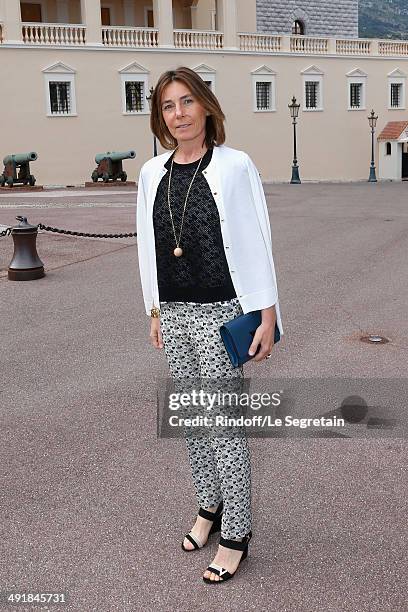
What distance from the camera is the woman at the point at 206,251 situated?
3.16 meters

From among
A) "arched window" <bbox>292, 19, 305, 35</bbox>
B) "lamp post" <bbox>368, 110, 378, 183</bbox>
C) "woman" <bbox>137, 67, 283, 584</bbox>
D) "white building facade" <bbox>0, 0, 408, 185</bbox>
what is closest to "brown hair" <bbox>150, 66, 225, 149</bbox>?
"woman" <bbox>137, 67, 283, 584</bbox>

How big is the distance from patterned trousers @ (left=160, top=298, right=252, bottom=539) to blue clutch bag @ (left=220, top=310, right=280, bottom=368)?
79 millimetres

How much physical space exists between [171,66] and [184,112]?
110 feet

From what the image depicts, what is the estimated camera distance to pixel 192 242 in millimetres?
3234

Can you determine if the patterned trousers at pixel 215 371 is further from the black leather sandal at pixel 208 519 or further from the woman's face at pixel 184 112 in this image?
the woman's face at pixel 184 112

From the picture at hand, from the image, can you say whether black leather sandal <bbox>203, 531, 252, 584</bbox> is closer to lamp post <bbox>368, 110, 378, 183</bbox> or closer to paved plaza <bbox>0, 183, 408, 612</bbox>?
paved plaza <bbox>0, 183, 408, 612</bbox>

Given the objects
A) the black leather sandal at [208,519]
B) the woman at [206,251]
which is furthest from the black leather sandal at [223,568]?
the black leather sandal at [208,519]

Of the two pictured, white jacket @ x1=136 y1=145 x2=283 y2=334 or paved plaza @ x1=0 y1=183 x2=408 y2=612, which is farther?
paved plaza @ x1=0 y1=183 x2=408 y2=612

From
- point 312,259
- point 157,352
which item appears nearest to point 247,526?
point 157,352

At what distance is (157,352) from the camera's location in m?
7.03

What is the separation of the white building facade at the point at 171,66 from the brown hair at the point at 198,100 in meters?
33.2

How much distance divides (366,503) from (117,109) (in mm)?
35511

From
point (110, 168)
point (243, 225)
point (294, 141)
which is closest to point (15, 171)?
point (110, 168)

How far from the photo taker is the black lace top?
10.5 feet
